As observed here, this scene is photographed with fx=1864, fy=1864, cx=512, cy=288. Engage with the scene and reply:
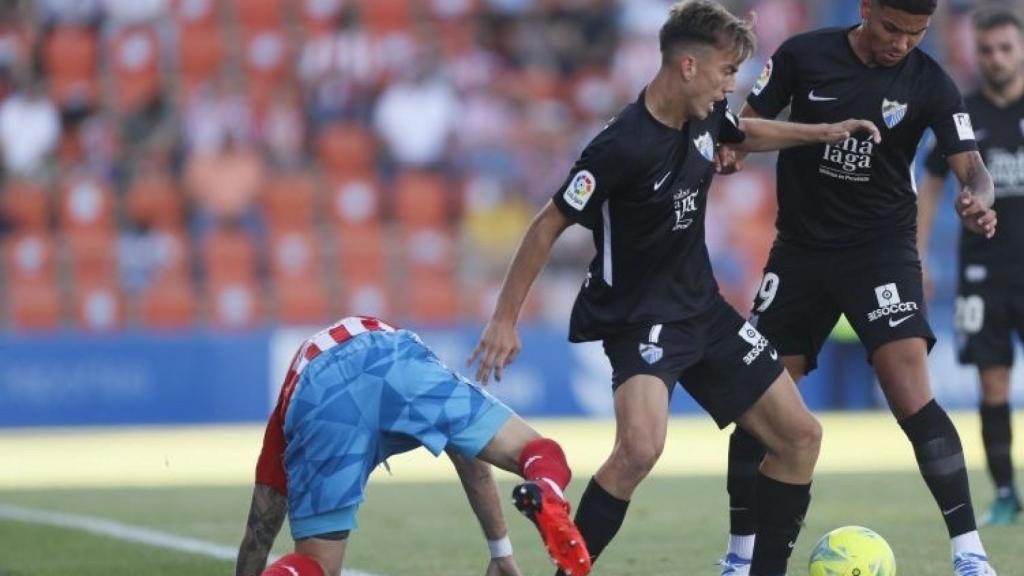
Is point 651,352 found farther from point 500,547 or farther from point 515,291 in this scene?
point 500,547

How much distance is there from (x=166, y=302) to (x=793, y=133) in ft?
38.7

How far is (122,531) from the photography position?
31.0ft

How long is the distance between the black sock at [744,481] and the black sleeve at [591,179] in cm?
137

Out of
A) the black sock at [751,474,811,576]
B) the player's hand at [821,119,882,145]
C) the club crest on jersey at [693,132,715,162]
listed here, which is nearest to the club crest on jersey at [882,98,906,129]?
the player's hand at [821,119,882,145]

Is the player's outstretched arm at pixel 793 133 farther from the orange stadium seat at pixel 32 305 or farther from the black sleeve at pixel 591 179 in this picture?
the orange stadium seat at pixel 32 305

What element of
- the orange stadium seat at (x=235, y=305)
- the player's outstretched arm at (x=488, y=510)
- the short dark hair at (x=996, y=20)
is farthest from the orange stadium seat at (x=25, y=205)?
the player's outstretched arm at (x=488, y=510)

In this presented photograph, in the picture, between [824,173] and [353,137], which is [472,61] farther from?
[824,173]

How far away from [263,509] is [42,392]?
11.8 meters

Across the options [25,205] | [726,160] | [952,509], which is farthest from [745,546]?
[25,205]

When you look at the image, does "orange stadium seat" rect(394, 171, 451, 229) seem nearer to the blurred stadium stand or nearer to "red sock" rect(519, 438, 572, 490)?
the blurred stadium stand

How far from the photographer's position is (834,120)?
23.1ft

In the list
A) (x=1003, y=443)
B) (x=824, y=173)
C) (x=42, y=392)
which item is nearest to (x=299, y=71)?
(x=42, y=392)

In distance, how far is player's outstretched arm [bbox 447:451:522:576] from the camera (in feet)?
21.2

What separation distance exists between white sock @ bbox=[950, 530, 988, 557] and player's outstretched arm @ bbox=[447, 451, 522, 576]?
163 centimetres
